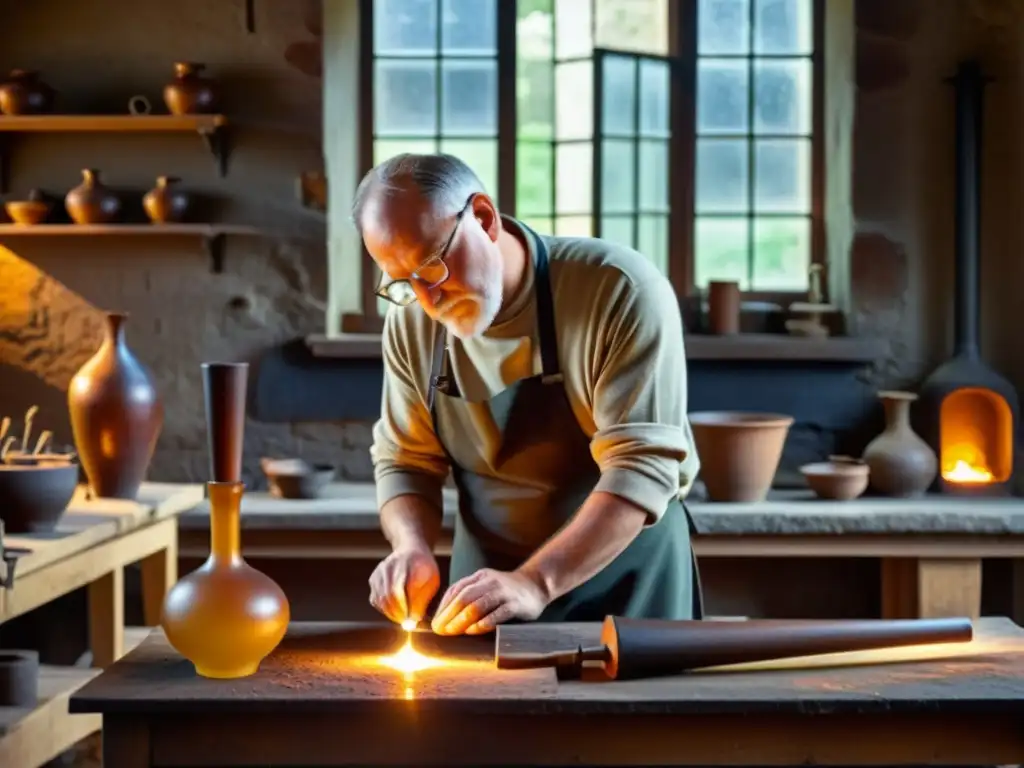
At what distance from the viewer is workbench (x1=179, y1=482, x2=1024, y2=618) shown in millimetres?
→ 4121

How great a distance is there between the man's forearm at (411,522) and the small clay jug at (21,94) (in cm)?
247

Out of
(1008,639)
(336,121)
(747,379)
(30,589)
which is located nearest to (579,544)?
(1008,639)

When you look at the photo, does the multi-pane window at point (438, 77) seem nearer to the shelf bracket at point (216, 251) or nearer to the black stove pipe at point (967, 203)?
the shelf bracket at point (216, 251)

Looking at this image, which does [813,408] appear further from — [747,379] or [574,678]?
[574,678]

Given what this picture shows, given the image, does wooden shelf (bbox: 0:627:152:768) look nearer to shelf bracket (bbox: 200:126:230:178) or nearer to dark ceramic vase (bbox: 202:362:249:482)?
dark ceramic vase (bbox: 202:362:249:482)

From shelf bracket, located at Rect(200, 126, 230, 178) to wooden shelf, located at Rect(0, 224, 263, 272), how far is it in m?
0.20

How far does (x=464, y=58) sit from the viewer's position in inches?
196

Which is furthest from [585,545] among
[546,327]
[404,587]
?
[546,327]

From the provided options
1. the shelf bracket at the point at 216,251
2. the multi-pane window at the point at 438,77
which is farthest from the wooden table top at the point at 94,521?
the multi-pane window at the point at 438,77

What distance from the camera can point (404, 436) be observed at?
278cm

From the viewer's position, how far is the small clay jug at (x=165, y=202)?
14.8 feet

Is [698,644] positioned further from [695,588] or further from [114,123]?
[114,123]

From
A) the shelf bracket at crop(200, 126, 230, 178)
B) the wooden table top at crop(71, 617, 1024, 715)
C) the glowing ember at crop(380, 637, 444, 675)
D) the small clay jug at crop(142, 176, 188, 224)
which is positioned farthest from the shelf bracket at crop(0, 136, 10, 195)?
the glowing ember at crop(380, 637, 444, 675)

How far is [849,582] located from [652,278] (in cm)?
246
